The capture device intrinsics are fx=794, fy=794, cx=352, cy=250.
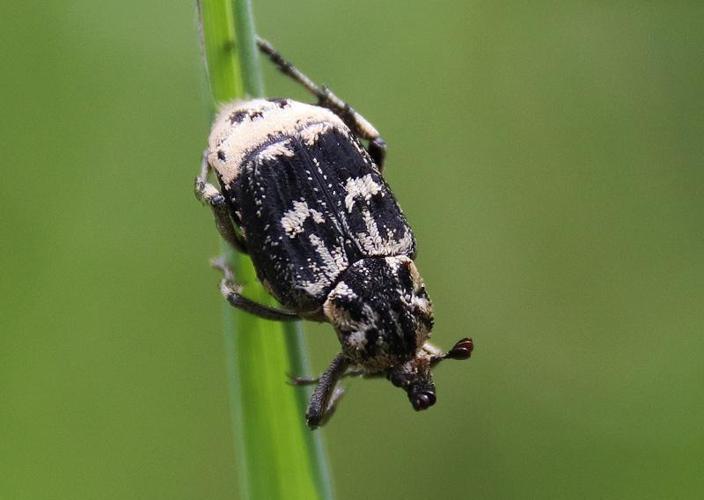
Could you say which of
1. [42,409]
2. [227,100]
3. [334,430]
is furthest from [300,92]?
[227,100]

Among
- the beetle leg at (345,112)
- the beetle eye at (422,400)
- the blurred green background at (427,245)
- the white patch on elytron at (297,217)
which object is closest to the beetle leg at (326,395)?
Answer: the beetle eye at (422,400)

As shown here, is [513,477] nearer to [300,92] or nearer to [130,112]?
[300,92]

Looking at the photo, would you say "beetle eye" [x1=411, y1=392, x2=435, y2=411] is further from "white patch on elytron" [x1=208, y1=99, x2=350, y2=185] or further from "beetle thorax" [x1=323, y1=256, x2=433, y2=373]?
"white patch on elytron" [x1=208, y1=99, x2=350, y2=185]

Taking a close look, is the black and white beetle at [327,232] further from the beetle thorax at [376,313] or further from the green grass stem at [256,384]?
the green grass stem at [256,384]

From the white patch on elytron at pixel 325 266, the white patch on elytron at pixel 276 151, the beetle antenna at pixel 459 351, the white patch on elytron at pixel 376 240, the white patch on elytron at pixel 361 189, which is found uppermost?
the white patch on elytron at pixel 276 151

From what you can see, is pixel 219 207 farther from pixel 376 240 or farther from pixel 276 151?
pixel 376 240

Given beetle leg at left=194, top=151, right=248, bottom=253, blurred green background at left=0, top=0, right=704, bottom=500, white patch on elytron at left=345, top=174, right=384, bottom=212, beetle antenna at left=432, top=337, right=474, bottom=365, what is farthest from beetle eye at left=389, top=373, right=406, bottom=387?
blurred green background at left=0, top=0, right=704, bottom=500

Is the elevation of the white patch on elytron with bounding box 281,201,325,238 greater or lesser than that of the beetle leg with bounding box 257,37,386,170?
lesser
